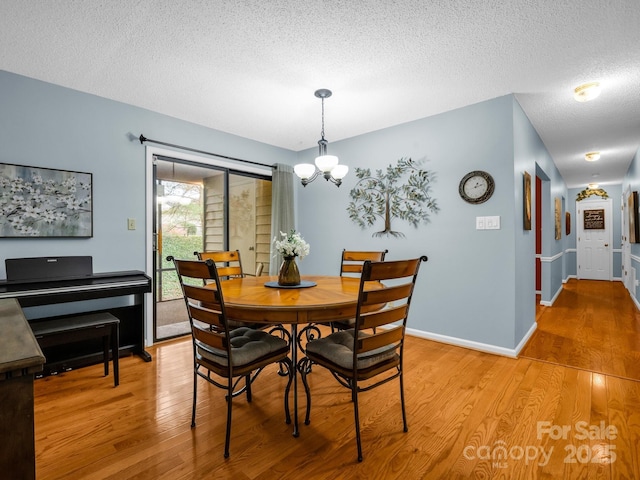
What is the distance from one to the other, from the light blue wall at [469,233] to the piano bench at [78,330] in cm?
273

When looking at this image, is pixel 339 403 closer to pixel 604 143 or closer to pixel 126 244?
pixel 126 244

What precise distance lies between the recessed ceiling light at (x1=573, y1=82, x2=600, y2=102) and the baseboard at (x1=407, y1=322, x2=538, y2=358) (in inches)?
90.3

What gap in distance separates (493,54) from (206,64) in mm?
2084

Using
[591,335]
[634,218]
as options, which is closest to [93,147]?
[591,335]

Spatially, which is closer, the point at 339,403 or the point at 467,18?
the point at 467,18

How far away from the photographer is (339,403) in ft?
7.07

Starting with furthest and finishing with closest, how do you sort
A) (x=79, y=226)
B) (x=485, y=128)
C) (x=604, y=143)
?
(x=604, y=143), (x=485, y=128), (x=79, y=226)

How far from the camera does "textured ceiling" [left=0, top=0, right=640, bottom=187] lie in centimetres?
189

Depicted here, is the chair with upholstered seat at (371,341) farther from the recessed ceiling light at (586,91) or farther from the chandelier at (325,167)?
the recessed ceiling light at (586,91)

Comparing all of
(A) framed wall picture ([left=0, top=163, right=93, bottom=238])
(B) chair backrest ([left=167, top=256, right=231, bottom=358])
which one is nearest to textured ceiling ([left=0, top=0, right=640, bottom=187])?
(A) framed wall picture ([left=0, top=163, right=93, bottom=238])

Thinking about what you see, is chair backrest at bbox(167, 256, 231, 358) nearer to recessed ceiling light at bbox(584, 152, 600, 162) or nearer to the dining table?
the dining table

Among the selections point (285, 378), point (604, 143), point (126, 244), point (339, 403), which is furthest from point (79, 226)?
point (604, 143)

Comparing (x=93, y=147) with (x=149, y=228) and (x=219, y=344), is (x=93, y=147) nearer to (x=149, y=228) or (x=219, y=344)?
(x=149, y=228)

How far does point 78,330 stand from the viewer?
2367mm
